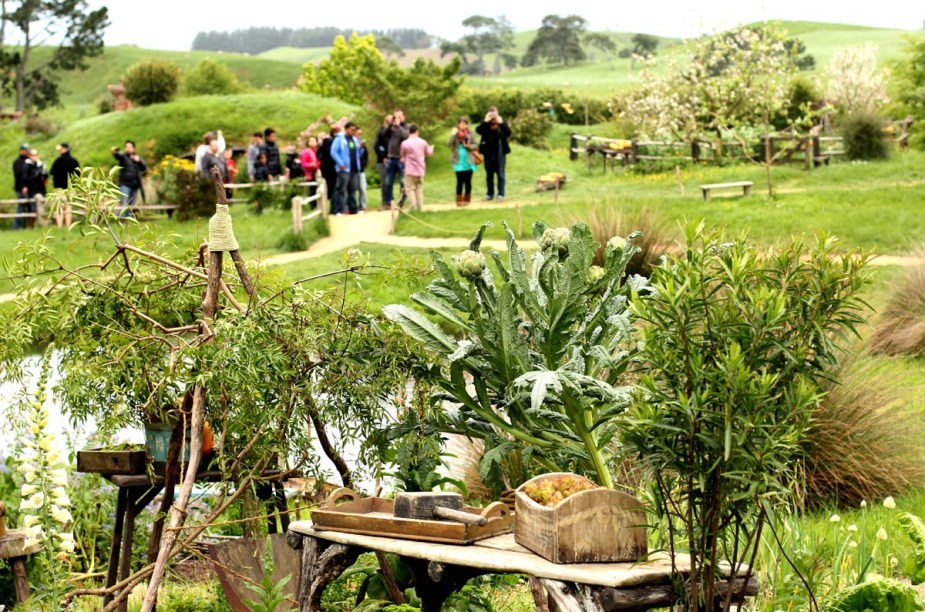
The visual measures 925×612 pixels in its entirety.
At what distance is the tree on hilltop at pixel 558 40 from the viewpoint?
107 metres

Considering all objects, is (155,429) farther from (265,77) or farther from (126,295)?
(265,77)

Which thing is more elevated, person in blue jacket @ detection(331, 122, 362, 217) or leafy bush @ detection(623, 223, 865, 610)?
leafy bush @ detection(623, 223, 865, 610)

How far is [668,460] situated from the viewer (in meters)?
3.23

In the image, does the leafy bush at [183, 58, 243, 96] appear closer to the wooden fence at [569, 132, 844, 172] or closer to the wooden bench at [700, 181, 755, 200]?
the wooden fence at [569, 132, 844, 172]

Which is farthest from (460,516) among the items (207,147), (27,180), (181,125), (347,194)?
(181,125)

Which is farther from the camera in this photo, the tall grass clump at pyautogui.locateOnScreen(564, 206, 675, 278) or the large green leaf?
the tall grass clump at pyautogui.locateOnScreen(564, 206, 675, 278)

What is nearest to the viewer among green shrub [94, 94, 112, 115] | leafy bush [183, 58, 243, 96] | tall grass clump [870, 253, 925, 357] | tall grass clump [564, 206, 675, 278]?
tall grass clump [870, 253, 925, 357]

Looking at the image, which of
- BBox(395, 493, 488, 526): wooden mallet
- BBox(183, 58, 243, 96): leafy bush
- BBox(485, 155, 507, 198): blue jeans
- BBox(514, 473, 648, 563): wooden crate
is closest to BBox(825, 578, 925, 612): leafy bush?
BBox(514, 473, 648, 563): wooden crate

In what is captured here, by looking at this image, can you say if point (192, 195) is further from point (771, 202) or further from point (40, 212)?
point (771, 202)

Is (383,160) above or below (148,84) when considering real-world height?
below

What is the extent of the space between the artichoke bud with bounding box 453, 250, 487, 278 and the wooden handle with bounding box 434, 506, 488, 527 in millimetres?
727

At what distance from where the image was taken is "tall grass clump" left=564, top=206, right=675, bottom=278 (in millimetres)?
12852

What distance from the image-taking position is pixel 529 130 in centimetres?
3603

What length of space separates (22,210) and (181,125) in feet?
28.8
